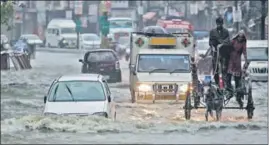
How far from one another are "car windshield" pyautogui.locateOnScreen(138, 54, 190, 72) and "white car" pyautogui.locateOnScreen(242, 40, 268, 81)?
8.10 m

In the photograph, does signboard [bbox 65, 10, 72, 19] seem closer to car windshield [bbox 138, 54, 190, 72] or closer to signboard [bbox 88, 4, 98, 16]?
signboard [bbox 88, 4, 98, 16]

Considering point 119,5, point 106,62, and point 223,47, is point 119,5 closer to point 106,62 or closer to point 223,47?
point 106,62

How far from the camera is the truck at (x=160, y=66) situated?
21641mm

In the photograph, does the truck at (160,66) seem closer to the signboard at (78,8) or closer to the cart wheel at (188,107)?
the cart wheel at (188,107)

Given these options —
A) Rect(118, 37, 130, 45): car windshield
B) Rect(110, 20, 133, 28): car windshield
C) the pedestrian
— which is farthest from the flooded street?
Rect(110, 20, 133, 28): car windshield

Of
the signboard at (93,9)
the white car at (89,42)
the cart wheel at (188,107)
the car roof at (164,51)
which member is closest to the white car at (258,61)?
the car roof at (164,51)

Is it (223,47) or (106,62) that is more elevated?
(223,47)

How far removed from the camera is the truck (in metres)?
21.6

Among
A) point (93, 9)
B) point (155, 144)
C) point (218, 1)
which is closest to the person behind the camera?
point (155, 144)

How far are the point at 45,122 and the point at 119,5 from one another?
6526 centimetres

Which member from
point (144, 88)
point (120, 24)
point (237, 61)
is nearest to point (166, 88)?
point (144, 88)

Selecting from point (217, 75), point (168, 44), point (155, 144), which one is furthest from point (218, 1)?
point (155, 144)

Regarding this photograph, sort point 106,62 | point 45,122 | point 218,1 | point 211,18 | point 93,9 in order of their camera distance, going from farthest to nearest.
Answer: point 93,9, point 211,18, point 218,1, point 106,62, point 45,122

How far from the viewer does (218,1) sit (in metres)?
60.8
